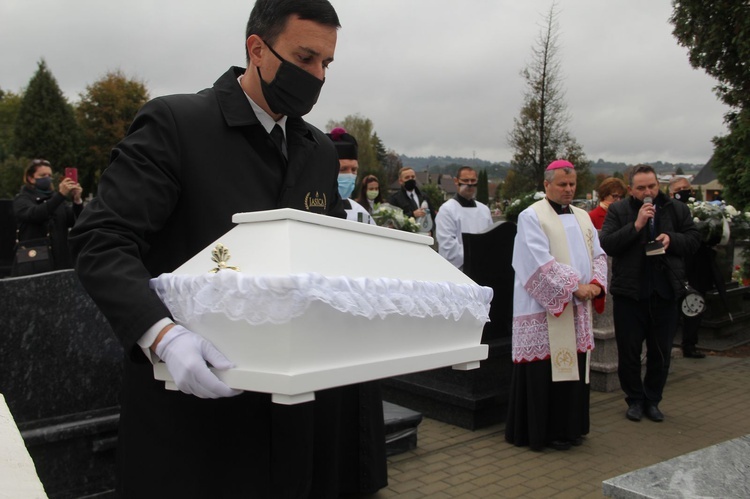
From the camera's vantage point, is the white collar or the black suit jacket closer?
the black suit jacket

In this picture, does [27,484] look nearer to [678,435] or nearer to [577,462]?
[577,462]

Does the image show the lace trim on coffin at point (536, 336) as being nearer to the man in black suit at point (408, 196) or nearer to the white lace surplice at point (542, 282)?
the white lace surplice at point (542, 282)

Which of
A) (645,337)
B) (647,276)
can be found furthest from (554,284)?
(645,337)

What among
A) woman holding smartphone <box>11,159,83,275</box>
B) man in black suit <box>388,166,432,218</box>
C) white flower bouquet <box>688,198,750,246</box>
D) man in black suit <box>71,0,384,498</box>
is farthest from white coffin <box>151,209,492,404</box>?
white flower bouquet <box>688,198,750,246</box>

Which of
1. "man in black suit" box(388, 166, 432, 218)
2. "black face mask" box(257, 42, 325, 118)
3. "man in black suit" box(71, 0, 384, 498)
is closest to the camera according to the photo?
"man in black suit" box(71, 0, 384, 498)

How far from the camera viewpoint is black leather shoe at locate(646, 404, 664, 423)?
590 centimetres

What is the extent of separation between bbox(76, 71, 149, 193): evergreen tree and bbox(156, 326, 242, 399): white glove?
49.4 metres

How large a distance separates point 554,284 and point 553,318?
30 cm

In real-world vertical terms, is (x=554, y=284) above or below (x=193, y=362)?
below

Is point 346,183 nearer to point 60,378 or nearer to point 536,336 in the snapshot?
point 536,336

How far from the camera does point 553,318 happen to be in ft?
16.8

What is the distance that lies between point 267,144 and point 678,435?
495 centimetres

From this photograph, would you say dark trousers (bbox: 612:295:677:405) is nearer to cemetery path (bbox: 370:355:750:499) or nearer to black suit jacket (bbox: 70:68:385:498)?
cemetery path (bbox: 370:355:750:499)

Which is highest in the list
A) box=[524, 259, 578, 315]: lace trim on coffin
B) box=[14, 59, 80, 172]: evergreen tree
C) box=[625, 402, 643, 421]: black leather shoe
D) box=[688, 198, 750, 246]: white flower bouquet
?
box=[14, 59, 80, 172]: evergreen tree
